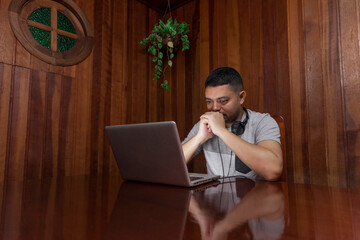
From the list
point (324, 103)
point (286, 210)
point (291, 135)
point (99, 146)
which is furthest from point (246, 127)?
point (99, 146)

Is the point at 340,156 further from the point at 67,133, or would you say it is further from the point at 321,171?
the point at 67,133

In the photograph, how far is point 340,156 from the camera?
1556 millimetres

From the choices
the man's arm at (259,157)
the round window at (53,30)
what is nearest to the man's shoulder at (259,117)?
the man's arm at (259,157)

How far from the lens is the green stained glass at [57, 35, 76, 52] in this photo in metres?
1.91

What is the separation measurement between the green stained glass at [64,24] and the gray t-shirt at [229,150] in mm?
1445

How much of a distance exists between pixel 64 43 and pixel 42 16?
0.76 ft

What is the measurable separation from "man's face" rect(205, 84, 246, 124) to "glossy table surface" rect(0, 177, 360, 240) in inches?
35.6

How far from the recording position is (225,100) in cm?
154

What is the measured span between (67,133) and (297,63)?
182 centimetres

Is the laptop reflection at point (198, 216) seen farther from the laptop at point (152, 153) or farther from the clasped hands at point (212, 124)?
the clasped hands at point (212, 124)

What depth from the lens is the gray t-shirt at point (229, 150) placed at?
1350 millimetres

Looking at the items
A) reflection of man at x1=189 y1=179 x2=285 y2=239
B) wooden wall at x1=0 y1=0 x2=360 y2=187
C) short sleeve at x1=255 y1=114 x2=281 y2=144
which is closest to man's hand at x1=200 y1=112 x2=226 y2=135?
short sleeve at x1=255 y1=114 x2=281 y2=144

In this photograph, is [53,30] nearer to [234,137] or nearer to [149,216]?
[234,137]

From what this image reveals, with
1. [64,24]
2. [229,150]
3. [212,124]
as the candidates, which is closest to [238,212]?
[212,124]
